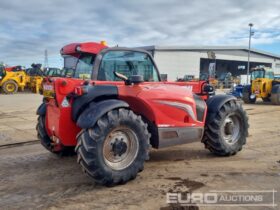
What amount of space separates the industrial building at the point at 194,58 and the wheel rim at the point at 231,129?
33.7 metres

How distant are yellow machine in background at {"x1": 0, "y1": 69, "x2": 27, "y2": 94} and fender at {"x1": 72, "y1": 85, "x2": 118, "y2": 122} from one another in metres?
22.7

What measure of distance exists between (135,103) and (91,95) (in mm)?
748

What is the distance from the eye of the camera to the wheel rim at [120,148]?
4.71 meters

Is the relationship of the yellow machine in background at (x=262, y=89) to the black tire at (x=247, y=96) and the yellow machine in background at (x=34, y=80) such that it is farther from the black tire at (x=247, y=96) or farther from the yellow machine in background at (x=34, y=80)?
the yellow machine in background at (x=34, y=80)

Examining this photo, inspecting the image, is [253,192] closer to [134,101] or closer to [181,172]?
[181,172]

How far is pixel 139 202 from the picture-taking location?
162 inches

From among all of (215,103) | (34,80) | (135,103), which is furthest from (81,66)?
(34,80)

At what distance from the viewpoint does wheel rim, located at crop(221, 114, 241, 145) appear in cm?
630

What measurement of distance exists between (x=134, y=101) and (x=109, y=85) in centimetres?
47

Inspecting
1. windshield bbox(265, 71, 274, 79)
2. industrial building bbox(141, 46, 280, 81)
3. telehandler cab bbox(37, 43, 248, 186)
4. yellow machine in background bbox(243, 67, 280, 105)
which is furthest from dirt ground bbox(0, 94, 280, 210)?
industrial building bbox(141, 46, 280, 81)

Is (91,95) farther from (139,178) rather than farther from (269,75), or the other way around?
(269,75)

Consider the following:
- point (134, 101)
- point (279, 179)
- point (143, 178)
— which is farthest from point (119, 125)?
point (279, 179)

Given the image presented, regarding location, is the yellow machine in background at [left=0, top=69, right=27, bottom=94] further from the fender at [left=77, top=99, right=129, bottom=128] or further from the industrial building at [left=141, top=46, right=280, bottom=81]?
the fender at [left=77, top=99, right=129, bottom=128]

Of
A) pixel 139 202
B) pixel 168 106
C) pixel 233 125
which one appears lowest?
pixel 139 202
